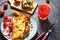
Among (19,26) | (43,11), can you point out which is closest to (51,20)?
(43,11)

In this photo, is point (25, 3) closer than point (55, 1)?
Yes

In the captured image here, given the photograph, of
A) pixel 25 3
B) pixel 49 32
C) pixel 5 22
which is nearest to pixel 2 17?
pixel 5 22

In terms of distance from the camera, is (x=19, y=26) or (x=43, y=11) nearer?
(x=19, y=26)

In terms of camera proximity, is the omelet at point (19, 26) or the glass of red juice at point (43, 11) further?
the glass of red juice at point (43, 11)

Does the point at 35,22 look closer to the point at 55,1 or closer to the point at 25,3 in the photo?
the point at 25,3

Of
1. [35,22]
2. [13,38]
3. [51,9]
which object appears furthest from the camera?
[51,9]

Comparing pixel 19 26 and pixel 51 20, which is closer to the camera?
pixel 19 26

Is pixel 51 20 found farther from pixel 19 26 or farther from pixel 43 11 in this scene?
pixel 19 26

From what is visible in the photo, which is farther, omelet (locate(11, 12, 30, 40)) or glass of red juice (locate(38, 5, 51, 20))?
glass of red juice (locate(38, 5, 51, 20))
